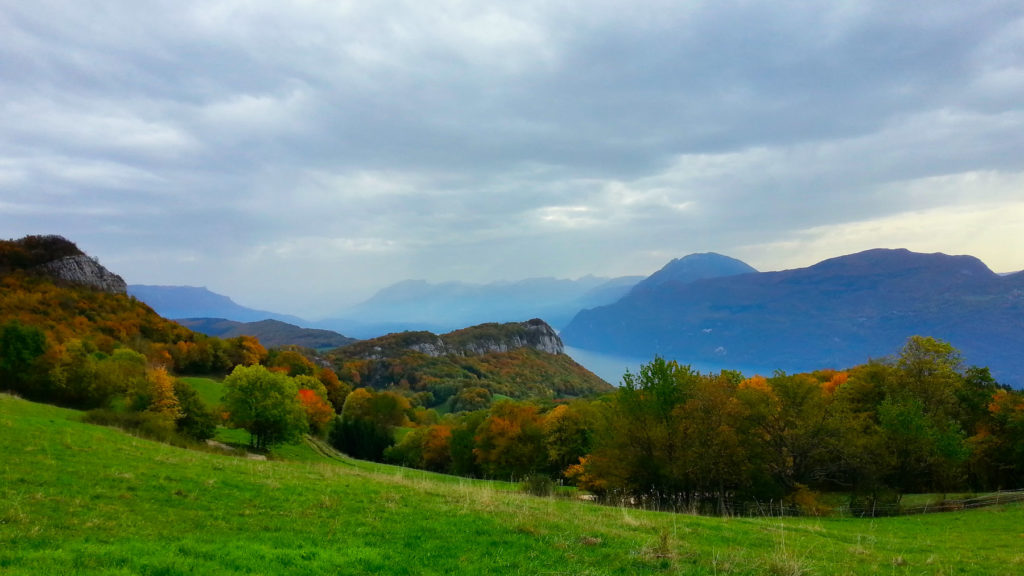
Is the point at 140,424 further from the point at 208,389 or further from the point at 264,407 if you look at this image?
the point at 208,389

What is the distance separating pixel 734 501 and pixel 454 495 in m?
25.4

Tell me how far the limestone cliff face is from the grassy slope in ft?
399

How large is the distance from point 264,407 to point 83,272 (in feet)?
330

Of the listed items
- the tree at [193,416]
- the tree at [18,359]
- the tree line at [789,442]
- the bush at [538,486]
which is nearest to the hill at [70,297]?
the tree at [18,359]

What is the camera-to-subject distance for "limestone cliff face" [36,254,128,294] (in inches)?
4322

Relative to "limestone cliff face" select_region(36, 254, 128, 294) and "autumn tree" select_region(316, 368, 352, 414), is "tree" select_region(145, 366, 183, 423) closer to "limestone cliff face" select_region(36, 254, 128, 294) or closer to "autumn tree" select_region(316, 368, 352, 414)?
"autumn tree" select_region(316, 368, 352, 414)

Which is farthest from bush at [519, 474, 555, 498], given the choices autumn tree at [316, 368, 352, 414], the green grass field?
autumn tree at [316, 368, 352, 414]

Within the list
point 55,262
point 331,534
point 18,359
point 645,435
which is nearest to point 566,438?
point 645,435

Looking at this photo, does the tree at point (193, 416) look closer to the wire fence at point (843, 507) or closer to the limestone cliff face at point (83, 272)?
the wire fence at point (843, 507)

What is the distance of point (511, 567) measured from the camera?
9.90m

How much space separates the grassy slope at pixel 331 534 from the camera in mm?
9477

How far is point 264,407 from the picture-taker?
157 feet

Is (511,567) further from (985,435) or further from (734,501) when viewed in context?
(985,435)

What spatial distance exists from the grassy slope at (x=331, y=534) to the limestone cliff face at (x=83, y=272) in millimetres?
121611
